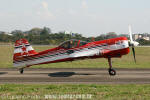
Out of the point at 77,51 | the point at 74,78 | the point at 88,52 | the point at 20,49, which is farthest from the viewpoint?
the point at 20,49

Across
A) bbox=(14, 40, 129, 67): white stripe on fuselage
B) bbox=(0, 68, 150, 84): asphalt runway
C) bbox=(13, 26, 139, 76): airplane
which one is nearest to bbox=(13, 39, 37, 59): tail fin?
bbox=(13, 26, 139, 76): airplane

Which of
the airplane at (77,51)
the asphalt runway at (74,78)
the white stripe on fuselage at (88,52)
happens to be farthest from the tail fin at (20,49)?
the asphalt runway at (74,78)

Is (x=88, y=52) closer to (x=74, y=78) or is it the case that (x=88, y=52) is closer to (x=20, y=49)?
(x=74, y=78)

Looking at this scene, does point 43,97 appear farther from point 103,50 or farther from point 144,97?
point 103,50

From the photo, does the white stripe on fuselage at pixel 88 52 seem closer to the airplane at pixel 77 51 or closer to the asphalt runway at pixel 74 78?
the airplane at pixel 77 51

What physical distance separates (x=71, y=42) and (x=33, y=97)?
8796mm

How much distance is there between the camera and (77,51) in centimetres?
1733

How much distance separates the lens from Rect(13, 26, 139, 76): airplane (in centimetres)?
1669

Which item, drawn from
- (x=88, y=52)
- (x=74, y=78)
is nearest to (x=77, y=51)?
(x=88, y=52)

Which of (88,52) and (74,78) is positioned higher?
(88,52)

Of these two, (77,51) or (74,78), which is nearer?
(74,78)

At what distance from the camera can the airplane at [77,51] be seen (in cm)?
1669

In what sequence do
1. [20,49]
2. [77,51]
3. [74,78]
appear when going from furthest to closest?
1. [20,49]
2. [77,51]
3. [74,78]

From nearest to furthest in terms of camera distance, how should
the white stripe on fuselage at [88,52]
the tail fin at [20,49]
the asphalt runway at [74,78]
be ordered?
the asphalt runway at [74,78] < the white stripe on fuselage at [88,52] < the tail fin at [20,49]
